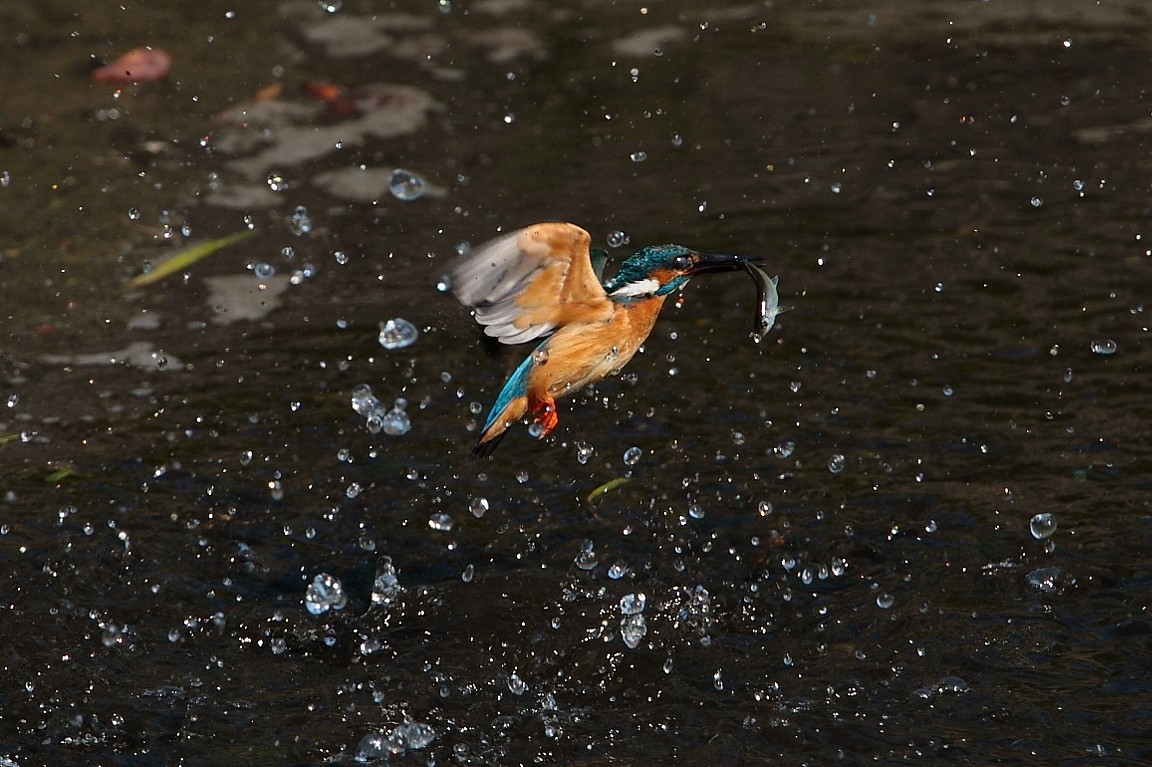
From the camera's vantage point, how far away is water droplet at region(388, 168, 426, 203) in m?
6.02

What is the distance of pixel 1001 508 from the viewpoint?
167 inches

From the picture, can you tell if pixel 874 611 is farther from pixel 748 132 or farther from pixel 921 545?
pixel 748 132

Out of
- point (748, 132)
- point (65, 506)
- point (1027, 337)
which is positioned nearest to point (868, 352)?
point (1027, 337)

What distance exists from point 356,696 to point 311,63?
4351 millimetres

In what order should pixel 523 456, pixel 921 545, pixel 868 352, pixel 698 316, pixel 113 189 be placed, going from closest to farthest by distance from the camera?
pixel 921 545, pixel 523 456, pixel 868 352, pixel 698 316, pixel 113 189

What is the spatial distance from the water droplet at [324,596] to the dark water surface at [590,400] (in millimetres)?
53

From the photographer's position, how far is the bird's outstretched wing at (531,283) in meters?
3.46

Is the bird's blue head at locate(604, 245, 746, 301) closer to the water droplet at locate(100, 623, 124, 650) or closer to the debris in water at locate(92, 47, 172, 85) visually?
the water droplet at locate(100, 623, 124, 650)

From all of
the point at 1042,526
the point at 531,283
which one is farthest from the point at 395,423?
the point at 1042,526

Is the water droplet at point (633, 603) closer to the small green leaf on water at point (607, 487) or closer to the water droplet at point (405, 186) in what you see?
the small green leaf on water at point (607, 487)

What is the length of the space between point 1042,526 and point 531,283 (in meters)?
1.61

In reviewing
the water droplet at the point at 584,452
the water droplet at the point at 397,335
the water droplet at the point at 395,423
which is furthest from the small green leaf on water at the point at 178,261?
the water droplet at the point at 584,452

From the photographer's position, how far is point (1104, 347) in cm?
497

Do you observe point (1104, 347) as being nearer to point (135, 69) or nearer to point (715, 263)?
point (715, 263)
